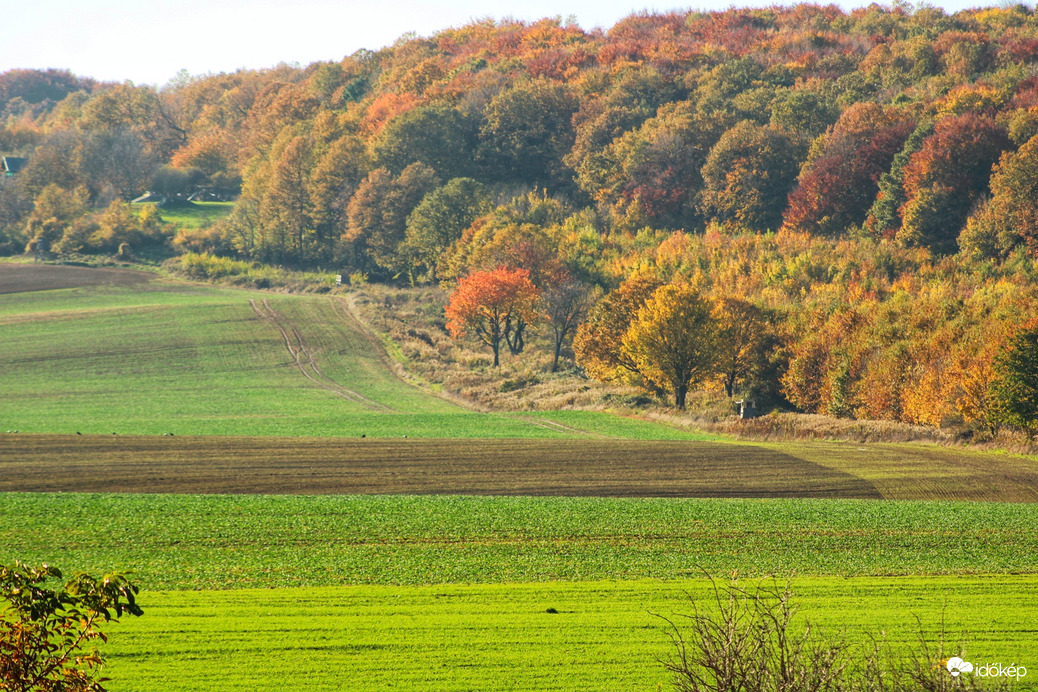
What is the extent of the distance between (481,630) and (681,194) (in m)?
85.7

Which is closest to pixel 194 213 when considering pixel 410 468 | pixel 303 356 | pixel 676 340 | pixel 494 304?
pixel 303 356

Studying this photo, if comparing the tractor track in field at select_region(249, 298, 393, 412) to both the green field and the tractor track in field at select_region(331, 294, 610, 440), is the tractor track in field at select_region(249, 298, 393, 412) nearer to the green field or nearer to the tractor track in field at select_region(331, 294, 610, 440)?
the tractor track in field at select_region(331, 294, 610, 440)

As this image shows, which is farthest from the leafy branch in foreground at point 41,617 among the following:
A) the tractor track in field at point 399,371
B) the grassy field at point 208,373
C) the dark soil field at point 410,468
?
the tractor track in field at point 399,371

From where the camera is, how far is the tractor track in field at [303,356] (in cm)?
Result: 6278

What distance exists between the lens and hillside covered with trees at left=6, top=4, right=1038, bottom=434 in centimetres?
6303

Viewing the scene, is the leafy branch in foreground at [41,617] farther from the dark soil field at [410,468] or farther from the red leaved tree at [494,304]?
the red leaved tree at [494,304]

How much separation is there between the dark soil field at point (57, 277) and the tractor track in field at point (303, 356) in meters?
17.5

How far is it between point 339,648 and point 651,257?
251 feet

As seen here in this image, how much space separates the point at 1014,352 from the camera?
46.2m

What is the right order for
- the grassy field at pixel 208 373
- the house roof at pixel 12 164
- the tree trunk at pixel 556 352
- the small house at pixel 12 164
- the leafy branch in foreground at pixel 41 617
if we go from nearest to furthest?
the leafy branch in foreground at pixel 41 617 < the grassy field at pixel 208 373 < the tree trunk at pixel 556 352 < the small house at pixel 12 164 < the house roof at pixel 12 164

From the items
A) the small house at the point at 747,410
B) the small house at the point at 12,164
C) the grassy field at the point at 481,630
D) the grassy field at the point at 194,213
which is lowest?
the small house at the point at 747,410

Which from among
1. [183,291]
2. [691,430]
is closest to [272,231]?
[183,291]

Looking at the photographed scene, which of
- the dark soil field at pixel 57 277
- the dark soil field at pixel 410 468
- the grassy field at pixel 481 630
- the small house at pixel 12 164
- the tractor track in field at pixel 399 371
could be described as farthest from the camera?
the small house at pixel 12 164

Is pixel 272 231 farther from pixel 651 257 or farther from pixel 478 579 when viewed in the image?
pixel 478 579
